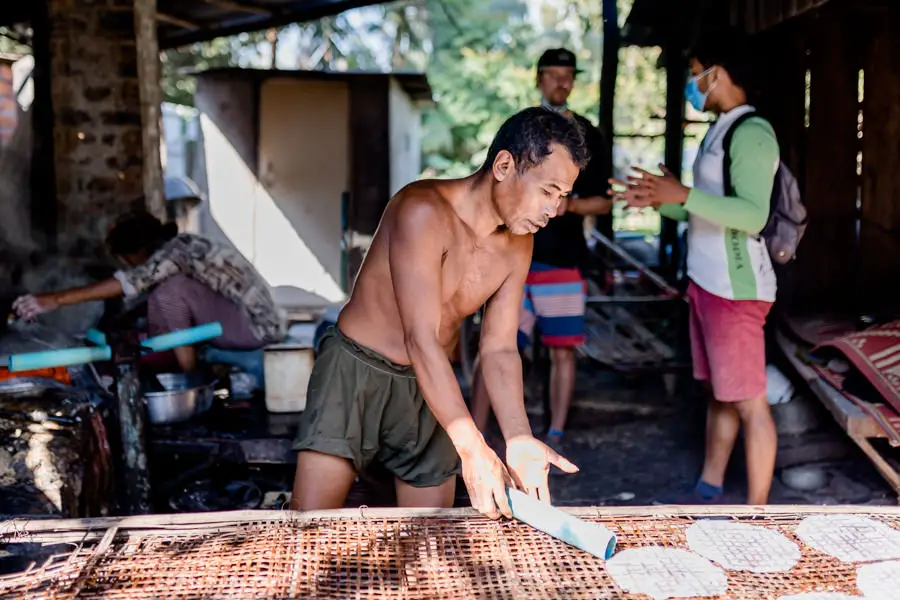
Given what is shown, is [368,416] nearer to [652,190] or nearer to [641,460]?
[652,190]

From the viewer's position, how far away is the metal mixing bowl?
4016mm

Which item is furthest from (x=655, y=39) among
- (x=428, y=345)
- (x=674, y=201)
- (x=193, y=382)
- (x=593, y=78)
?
(x=593, y=78)

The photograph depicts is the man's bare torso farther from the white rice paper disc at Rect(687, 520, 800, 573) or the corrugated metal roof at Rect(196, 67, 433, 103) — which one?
the corrugated metal roof at Rect(196, 67, 433, 103)

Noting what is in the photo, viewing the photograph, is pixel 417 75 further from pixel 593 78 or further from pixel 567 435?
pixel 593 78

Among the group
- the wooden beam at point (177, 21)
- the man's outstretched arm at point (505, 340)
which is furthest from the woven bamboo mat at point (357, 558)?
the wooden beam at point (177, 21)

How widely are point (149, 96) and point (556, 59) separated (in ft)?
8.96

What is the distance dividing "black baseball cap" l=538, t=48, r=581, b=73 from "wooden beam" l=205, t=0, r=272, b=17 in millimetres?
→ 3377

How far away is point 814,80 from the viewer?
5059 mm

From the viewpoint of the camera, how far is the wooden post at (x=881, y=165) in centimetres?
479

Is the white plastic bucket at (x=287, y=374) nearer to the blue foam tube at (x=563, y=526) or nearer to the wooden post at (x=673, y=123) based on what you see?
the blue foam tube at (x=563, y=526)

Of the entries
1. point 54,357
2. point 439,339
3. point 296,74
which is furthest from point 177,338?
point 296,74

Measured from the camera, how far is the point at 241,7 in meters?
7.15

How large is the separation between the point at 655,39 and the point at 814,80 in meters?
3.34

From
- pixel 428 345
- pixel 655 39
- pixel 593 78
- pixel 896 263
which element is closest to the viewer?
pixel 428 345
